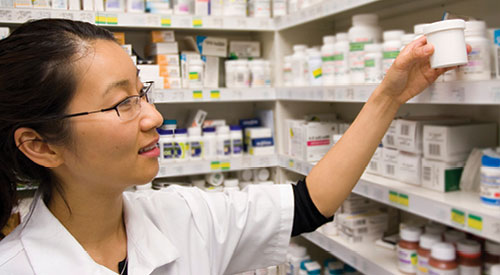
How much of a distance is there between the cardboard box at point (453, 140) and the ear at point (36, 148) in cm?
110

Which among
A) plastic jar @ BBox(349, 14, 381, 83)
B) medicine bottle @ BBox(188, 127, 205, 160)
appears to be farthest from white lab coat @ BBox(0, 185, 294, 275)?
medicine bottle @ BBox(188, 127, 205, 160)

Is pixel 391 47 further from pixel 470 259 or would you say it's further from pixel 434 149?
pixel 470 259

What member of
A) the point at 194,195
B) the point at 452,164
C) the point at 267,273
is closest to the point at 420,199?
the point at 452,164

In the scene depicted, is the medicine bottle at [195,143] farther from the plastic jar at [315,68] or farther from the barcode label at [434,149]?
the barcode label at [434,149]

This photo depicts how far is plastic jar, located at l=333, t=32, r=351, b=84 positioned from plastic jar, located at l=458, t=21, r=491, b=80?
2.03ft

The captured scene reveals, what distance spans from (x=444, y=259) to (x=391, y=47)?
0.68 metres

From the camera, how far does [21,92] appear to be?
85 centimetres

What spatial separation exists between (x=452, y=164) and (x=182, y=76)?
1.40 m

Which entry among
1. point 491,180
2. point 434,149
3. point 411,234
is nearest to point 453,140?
point 434,149

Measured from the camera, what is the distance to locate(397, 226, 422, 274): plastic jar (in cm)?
142

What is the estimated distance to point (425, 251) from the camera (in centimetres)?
135

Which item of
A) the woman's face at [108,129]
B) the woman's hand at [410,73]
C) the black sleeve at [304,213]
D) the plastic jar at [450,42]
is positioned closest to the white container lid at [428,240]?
the black sleeve at [304,213]

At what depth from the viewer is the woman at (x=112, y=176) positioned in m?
0.88

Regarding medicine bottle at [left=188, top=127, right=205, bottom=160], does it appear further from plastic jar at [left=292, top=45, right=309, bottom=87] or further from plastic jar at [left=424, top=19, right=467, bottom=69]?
plastic jar at [left=424, top=19, right=467, bottom=69]
